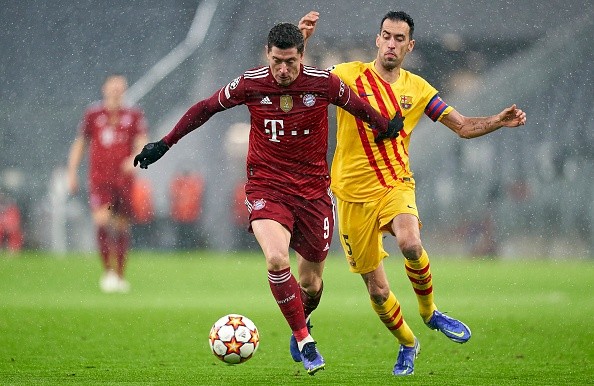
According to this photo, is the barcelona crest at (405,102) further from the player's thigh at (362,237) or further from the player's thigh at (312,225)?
the player's thigh at (312,225)

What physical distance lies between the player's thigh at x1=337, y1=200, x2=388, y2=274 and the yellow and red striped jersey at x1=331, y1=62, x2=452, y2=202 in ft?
0.26

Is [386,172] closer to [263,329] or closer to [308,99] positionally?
[308,99]

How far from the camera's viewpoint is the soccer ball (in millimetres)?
6785

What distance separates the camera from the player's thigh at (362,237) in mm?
7723

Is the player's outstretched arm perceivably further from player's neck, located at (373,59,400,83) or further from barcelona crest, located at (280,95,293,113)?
barcelona crest, located at (280,95,293,113)

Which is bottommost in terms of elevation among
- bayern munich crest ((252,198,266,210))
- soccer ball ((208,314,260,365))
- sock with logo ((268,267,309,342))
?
soccer ball ((208,314,260,365))

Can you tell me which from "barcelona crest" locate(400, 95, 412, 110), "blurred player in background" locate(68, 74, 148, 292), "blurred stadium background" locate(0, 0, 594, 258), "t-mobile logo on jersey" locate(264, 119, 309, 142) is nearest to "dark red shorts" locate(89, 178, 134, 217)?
"blurred player in background" locate(68, 74, 148, 292)

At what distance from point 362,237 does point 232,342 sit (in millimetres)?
1387

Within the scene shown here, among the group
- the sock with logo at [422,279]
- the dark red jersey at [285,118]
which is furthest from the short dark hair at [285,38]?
the sock with logo at [422,279]

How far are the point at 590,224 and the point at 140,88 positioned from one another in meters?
9.75

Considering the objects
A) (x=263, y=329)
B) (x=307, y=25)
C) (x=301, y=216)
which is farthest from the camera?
(x=263, y=329)

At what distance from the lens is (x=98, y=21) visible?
28469 mm

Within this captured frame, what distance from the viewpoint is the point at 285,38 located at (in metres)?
6.88

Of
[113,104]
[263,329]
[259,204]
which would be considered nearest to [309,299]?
A: [259,204]
